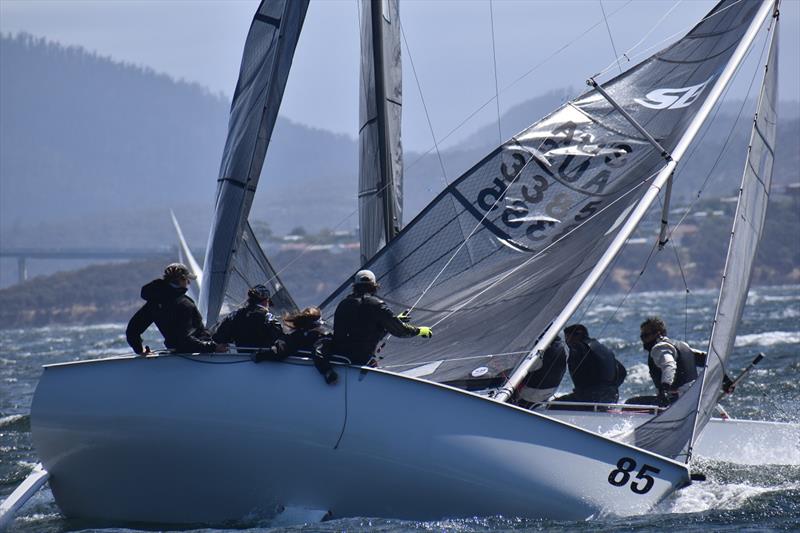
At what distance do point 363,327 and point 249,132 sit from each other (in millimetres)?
3255

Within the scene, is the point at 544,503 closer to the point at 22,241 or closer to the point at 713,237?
the point at 713,237

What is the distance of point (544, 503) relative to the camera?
22.3 feet

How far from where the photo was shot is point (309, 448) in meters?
6.89

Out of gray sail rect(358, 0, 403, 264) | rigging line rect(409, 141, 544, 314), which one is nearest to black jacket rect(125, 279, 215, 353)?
rigging line rect(409, 141, 544, 314)

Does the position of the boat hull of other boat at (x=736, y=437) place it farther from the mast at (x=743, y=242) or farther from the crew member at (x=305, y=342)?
the crew member at (x=305, y=342)

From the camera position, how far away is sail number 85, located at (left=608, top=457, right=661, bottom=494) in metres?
6.84

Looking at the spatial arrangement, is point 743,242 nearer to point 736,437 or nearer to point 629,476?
point 629,476

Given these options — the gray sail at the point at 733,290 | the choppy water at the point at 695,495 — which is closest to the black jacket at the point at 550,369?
the choppy water at the point at 695,495

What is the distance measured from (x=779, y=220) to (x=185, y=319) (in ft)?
294

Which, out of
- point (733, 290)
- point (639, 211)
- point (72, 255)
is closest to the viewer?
point (733, 290)

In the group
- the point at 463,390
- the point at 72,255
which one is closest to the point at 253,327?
the point at 463,390

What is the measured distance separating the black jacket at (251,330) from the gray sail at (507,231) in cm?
93

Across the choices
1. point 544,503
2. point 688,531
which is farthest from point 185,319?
point 688,531

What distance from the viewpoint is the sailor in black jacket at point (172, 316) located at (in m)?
7.23
